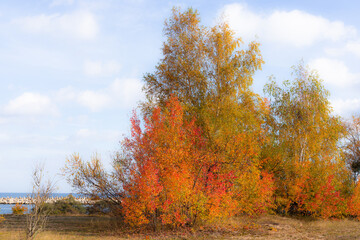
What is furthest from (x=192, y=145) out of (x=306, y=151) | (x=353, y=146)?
(x=353, y=146)

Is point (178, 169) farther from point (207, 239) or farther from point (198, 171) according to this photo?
point (207, 239)

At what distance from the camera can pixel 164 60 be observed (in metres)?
24.6

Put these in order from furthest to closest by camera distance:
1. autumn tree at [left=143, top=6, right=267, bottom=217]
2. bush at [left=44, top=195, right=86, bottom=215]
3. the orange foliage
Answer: bush at [left=44, top=195, right=86, bottom=215], autumn tree at [left=143, top=6, right=267, bottom=217], the orange foliage

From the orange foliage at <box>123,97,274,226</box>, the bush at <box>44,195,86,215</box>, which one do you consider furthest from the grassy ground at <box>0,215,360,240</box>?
the bush at <box>44,195,86,215</box>

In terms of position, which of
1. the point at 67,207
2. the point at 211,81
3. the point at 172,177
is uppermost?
the point at 211,81

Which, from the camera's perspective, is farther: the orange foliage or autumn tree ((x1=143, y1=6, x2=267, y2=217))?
autumn tree ((x1=143, y1=6, x2=267, y2=217))

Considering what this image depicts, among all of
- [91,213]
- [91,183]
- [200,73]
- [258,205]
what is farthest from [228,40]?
[91,213]

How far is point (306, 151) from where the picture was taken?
29547mm

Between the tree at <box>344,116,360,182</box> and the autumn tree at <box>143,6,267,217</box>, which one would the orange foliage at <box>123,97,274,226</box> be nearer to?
the autumn tree at <box>143,6,267,217</box>

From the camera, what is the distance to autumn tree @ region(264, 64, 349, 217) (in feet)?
87.4

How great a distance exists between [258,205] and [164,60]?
12.4 metres

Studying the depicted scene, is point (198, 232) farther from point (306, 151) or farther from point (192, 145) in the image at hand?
point (306, 151)

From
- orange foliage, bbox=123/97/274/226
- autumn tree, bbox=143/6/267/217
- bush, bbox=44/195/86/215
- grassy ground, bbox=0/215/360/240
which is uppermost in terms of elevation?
autumn tree, bbox=143/6/267/217

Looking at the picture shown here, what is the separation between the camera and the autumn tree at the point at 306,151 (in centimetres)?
2664
